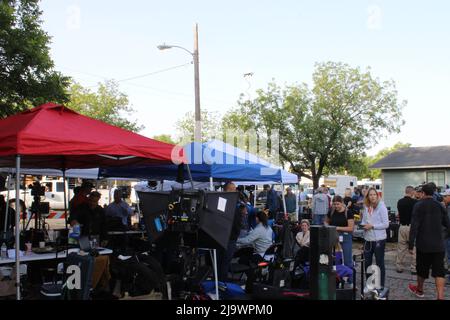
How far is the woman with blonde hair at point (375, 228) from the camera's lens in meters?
6.36

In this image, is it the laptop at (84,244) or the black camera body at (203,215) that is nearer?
the black camera body at (203,215)

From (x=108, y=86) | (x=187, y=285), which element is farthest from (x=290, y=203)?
(x=108, y=86)

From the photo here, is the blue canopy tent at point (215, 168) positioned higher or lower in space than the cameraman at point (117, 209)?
higher

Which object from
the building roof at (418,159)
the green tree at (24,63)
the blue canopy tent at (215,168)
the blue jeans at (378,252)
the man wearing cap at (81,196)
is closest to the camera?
the blue jeans at (378,252)

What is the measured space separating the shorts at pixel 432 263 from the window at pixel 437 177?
15350 millimetres

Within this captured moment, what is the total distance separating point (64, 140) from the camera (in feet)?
15.9

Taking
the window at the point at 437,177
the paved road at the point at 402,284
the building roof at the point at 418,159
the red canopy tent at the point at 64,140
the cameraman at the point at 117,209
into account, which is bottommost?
the paved road at the point at 402,284

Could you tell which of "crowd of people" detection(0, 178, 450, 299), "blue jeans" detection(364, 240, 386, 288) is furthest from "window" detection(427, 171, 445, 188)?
"blue jeans" detection(364, 240, 386, 288)

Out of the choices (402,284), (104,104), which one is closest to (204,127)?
(104,104)

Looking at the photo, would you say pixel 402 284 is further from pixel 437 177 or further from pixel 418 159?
pixel 418 159

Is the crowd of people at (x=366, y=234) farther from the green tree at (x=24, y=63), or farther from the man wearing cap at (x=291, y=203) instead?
the man wearing cap at (x=291, y=203)

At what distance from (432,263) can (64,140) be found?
5083 mm

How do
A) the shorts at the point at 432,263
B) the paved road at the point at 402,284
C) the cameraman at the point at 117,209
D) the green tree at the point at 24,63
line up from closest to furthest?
the shorts at the point at 432,263 → the paved road at the point at 402,284 → the cameraman at the point at 117,209 → the green tree at the point at 24,63

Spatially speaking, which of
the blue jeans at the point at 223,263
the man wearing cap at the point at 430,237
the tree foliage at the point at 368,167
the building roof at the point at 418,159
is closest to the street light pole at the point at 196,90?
the blue jeans at the point at 223,263
